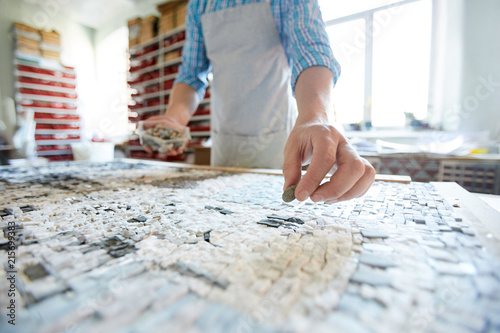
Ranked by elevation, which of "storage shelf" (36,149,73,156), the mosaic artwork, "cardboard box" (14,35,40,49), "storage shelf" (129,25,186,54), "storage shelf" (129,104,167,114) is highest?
"cardboard box" (14,35,40,49)

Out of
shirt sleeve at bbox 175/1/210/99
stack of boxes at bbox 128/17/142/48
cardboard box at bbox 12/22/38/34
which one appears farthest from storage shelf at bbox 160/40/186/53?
cardboard box at bbox 12/22/38/34

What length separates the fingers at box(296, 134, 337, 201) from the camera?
1.29ft

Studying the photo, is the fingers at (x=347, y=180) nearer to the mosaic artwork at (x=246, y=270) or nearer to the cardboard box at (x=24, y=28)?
the mosaic artwork at (x=246, y=270)

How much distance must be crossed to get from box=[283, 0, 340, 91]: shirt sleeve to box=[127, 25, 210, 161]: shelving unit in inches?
75.3

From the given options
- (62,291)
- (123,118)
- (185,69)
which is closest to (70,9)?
(123,118)

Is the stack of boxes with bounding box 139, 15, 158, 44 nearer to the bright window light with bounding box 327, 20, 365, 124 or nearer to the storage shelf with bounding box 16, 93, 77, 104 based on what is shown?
the storage shelf with bounding box 16, 93, 77, 104

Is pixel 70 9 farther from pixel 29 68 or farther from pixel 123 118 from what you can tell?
pixel 123 118

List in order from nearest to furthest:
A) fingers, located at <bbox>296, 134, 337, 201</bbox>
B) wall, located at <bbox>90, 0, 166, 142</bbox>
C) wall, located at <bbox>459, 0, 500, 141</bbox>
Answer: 1. fingers, located at <bbox>296, 134, 337, 201</bbox>
2. wall, located at <bbox>459, 0, 500, 141</bbox>
3. wall, located at <bbox>90, 0, 166, 142</bbox>

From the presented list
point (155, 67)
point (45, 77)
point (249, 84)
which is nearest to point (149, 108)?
point (155, 67)

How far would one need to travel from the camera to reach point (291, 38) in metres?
0.82

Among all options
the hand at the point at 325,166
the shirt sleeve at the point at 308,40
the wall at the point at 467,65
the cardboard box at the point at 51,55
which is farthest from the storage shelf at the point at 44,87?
the wall at the point at 467,65

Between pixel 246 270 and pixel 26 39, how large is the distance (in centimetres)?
474

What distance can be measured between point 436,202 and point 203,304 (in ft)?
1.55

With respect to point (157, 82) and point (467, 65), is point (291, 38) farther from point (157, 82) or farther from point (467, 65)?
point (157, 82)
